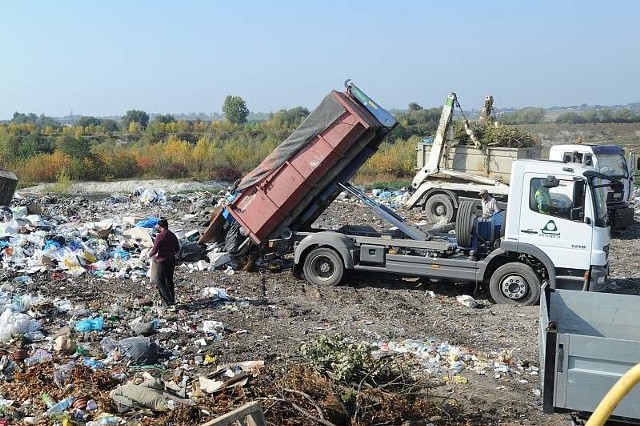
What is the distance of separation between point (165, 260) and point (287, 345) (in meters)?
2.27

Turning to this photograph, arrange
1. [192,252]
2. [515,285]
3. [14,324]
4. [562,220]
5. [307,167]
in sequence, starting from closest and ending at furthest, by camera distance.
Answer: [14,324] < [562,220] < [515,285] < [307,167] < [192,252]

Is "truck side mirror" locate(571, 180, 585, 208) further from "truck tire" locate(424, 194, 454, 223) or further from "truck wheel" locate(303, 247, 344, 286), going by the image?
"truck tire" locate(424, 194, 454, 223)

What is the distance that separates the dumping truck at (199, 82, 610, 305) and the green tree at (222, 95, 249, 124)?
70.3 m

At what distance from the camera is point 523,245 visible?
902cm

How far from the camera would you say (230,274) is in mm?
10820

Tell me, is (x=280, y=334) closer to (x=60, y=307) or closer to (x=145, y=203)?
(x=60, y=307)

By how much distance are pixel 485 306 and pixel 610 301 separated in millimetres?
Result: 3856

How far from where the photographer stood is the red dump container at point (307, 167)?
9852mm

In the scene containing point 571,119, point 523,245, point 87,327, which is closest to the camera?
point 87,327

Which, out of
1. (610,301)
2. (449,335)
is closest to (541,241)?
(449,335)

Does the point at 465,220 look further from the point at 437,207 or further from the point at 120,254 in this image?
the point at 437,207

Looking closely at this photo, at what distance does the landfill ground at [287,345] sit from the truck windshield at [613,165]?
3.12 metres

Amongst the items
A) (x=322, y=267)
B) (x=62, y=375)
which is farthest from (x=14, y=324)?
(x=322, y=267)

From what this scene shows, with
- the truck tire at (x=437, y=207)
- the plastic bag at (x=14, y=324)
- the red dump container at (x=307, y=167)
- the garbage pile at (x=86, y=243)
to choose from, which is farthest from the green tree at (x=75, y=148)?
the plastic bag at (x=14, y=324)
